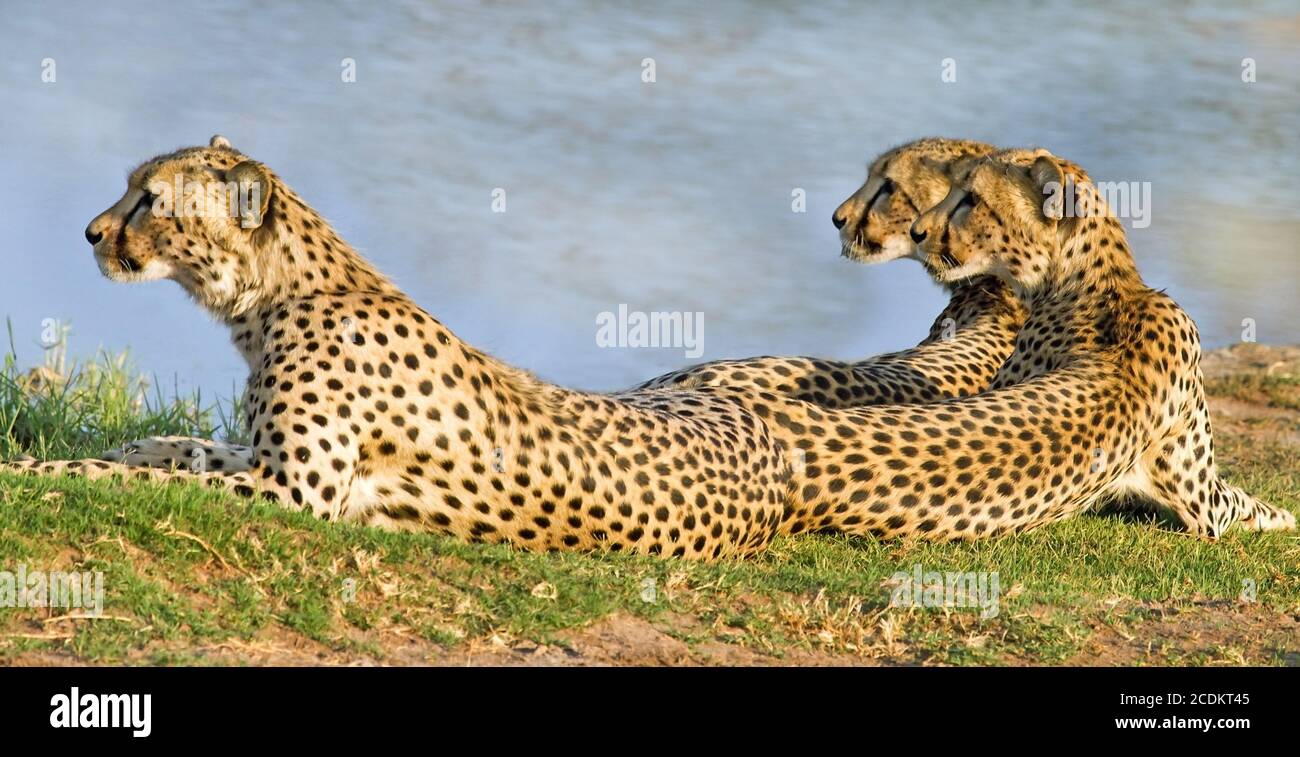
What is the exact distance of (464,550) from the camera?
625cm

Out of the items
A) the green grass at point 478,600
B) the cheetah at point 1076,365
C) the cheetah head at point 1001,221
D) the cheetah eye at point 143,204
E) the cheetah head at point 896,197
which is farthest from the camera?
the cheetah head at point 896,197

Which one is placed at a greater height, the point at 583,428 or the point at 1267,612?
the point at 583,428

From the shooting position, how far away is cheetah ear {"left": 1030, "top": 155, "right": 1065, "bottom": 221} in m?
8.73

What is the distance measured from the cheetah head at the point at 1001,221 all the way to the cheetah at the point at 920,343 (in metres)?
0.38

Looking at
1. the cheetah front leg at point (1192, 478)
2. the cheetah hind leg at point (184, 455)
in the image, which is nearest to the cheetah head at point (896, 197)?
the cheetah front leg at point (1192, 478)

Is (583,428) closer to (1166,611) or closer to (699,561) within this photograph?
(699,561)

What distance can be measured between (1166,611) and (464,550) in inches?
104

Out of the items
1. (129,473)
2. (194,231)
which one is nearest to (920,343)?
(194,231)

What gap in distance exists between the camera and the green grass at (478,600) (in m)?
5.37

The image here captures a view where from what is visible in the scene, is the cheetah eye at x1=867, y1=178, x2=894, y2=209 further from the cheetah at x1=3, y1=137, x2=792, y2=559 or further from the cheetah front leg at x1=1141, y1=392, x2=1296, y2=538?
the cheetah at x1=3, y1=137, x2=792, y2=559

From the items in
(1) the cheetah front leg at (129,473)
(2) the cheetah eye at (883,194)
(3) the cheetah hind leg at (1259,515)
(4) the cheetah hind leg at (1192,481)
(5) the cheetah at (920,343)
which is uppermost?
(2) the cheetah eye at (883,194)

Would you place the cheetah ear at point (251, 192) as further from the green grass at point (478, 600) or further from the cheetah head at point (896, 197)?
the cheetah head at point (896, 197)
